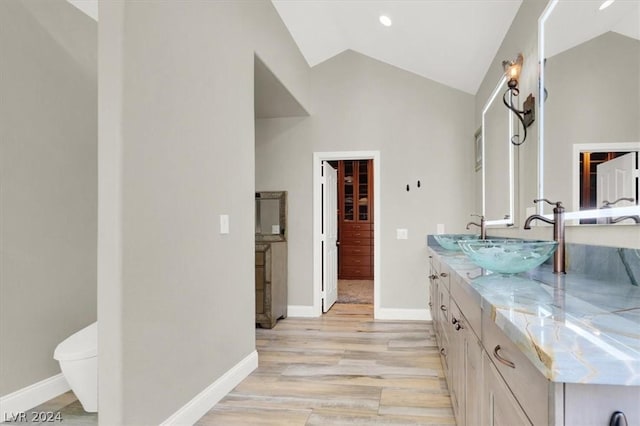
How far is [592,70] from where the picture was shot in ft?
5.62

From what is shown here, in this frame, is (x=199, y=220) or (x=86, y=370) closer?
(x=86, y=370)

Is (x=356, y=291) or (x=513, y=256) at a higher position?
(x=513, y=256)

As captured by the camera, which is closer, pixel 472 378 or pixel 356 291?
pixel 472 378

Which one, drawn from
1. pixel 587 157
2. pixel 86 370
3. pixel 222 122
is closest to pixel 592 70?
pixel 587 157

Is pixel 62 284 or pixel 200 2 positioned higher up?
pixel 200 2

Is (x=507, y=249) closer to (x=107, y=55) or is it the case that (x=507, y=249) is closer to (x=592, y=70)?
(x=592, y=70)

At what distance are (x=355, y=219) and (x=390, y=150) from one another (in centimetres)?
342

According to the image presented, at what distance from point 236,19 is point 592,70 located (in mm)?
2218

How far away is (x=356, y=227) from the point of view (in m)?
8.12

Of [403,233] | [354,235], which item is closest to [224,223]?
[403,233]

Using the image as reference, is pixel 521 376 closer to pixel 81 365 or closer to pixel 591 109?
pixel 591 109

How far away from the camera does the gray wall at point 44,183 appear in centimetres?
247

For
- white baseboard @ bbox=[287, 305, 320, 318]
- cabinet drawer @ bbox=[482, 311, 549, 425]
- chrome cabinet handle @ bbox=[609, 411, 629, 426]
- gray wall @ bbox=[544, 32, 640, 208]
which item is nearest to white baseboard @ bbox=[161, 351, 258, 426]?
cabinet drawer @ bbox=[482, 311, 549, 425]

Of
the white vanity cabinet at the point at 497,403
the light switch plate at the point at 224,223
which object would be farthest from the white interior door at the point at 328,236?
the white vanity cabinet at the point at 497,403
